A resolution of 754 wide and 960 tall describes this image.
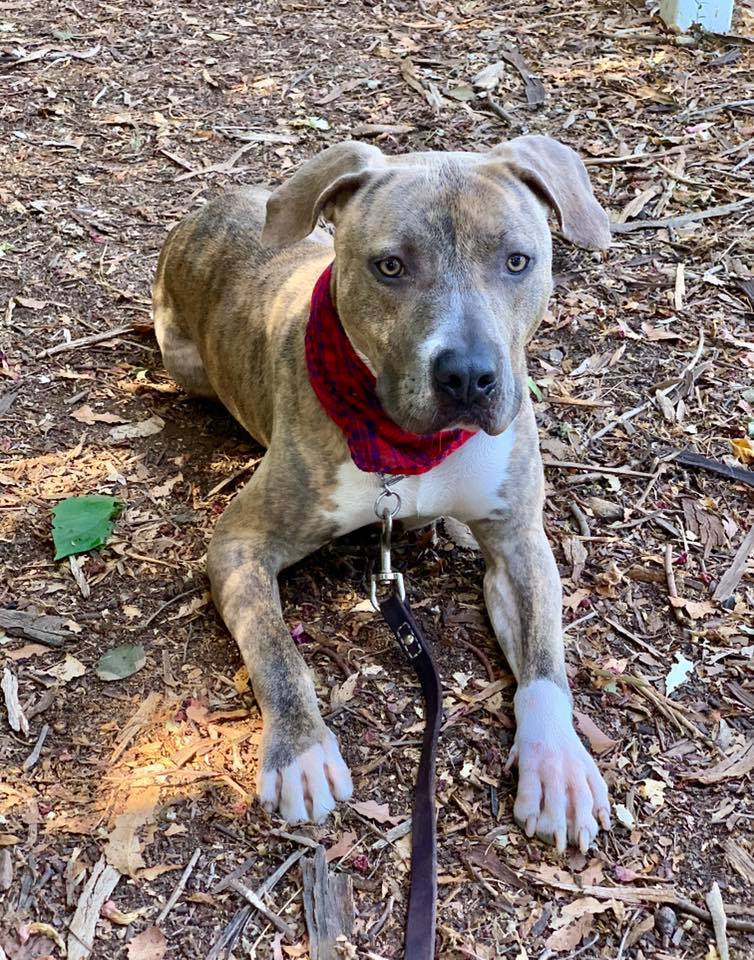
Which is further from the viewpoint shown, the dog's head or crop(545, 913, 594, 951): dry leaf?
the dog's head

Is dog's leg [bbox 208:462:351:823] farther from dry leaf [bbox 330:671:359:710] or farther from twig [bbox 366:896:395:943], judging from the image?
twig [bbox 366:896:395:943]

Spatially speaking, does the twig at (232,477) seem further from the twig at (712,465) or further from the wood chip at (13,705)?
the twig at (712,465)

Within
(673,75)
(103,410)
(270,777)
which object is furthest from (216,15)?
(270,777)

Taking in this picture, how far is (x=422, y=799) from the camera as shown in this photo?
11.3 feet

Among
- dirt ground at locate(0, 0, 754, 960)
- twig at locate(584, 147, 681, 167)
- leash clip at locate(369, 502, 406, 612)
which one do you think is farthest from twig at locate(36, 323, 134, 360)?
twig at locate(584, 147, 681, 167)

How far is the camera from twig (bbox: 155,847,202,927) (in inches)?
125

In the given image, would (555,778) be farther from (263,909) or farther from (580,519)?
(580,519)

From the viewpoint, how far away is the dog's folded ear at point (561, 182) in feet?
12.1

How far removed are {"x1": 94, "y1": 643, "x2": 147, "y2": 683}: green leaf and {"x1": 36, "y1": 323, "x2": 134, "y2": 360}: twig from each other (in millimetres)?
2085

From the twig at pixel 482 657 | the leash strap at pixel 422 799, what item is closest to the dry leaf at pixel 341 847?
the leash strap at pixel 422 799

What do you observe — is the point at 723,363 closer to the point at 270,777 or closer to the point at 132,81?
the point at 270,777

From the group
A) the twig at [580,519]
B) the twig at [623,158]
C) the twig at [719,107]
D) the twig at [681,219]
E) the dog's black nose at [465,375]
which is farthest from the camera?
the twig at [719,107]

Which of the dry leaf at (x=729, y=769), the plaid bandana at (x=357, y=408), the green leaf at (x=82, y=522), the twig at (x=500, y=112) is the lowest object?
the dry leaf at (x=729, y=769)

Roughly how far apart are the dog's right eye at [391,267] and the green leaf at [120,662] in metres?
1.68
